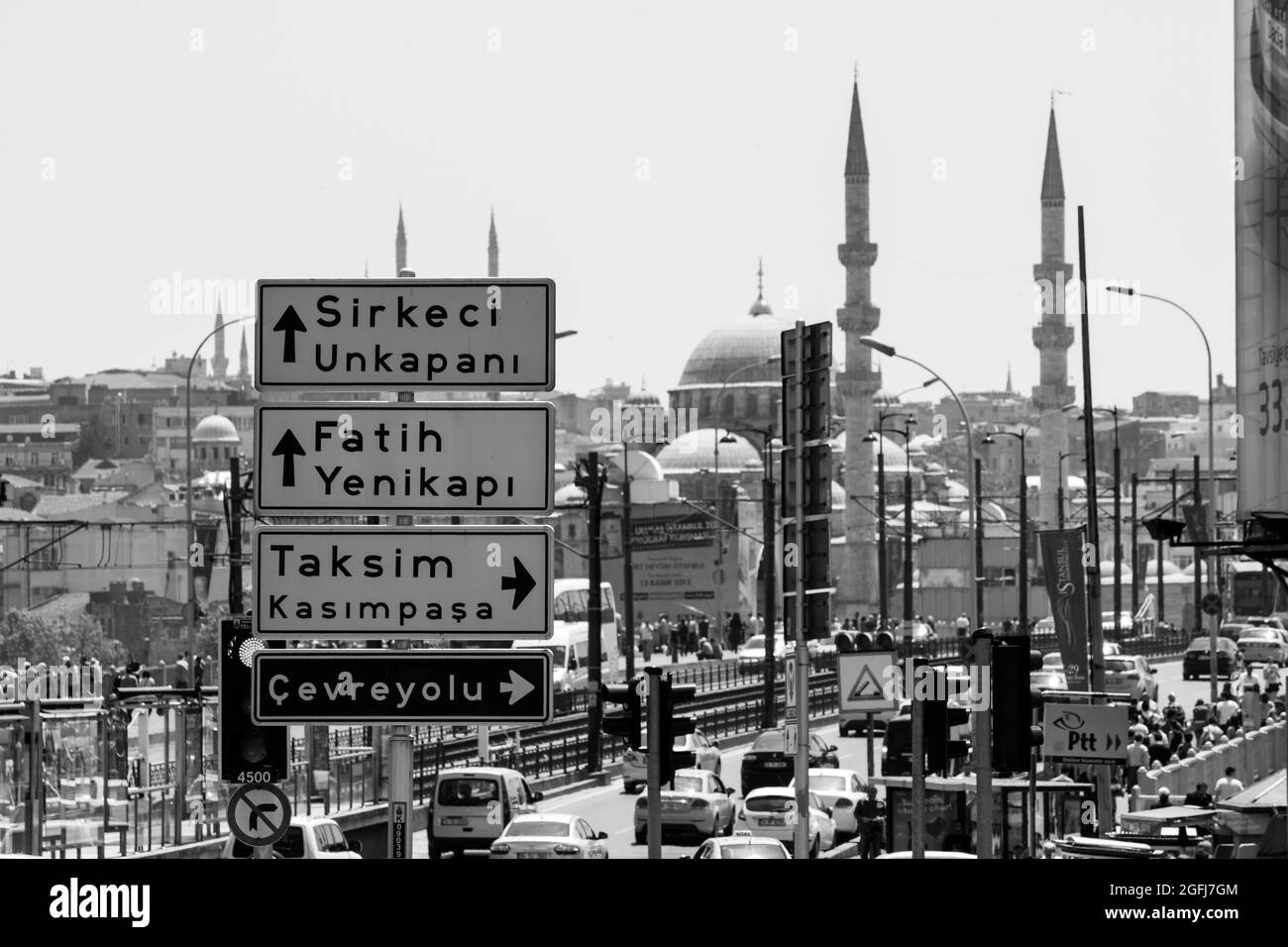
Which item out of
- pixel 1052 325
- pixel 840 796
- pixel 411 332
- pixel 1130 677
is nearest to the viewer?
pixel 411 332

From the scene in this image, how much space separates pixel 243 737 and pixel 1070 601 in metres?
12.7

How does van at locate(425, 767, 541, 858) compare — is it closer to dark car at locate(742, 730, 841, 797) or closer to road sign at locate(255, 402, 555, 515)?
dark car at locate(742, 730, 841, 797)

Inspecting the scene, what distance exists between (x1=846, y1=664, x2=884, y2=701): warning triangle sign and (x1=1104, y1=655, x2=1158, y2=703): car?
22.2 m

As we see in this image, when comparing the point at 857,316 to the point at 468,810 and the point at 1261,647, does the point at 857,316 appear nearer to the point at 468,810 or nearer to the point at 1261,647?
the point at 1261,647

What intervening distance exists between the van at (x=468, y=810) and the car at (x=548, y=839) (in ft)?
8.94

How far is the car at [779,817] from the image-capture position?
26.1 m

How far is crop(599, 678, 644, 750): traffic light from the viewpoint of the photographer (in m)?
15.1

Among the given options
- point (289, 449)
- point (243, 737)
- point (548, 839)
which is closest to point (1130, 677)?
point (548, 839)

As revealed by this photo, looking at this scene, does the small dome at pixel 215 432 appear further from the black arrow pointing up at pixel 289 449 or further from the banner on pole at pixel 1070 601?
the black arrow pointing up at pixel 289 449

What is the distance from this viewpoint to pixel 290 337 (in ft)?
28.0

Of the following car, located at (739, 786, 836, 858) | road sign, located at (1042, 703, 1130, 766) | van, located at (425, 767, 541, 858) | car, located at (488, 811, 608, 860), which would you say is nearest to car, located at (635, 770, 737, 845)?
car, located at (739, 786, 836, 858)

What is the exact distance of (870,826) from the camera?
24141mm
